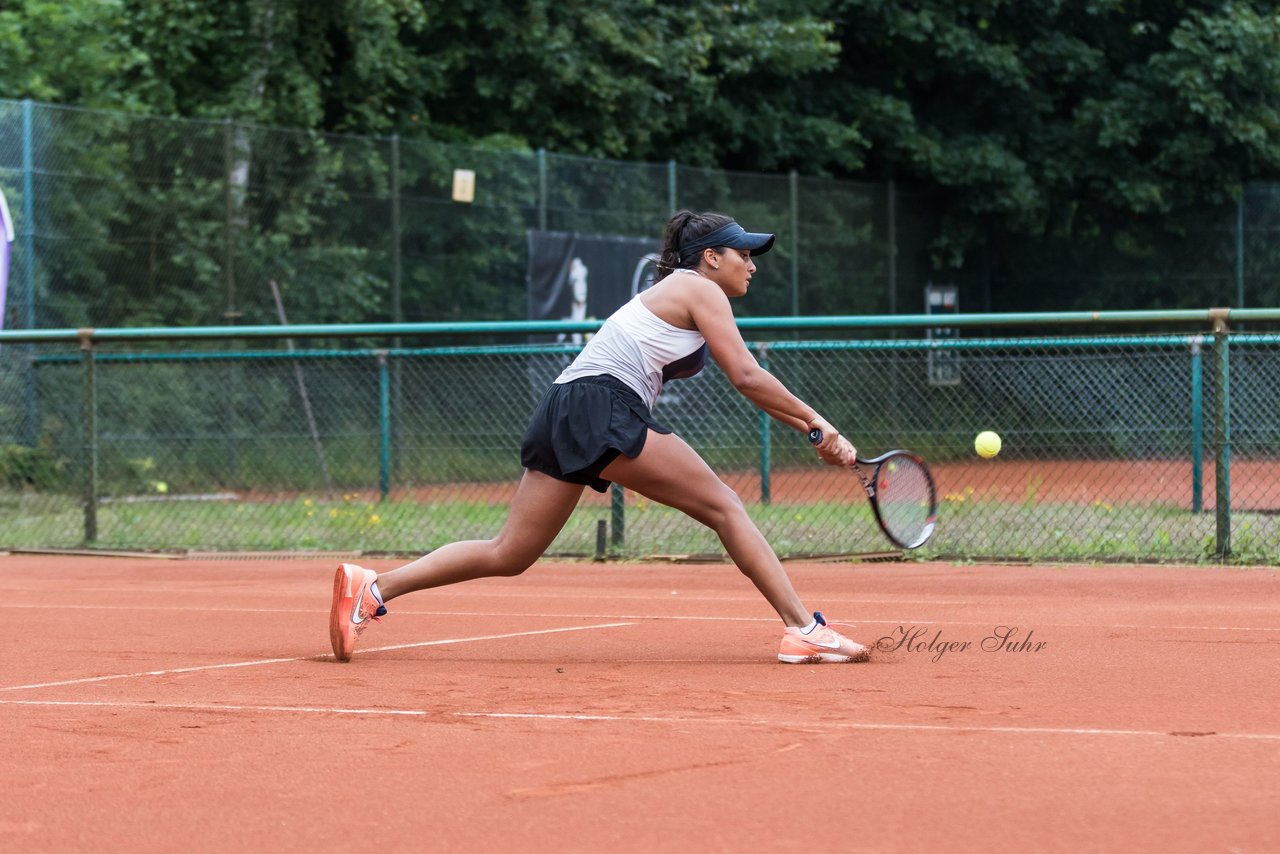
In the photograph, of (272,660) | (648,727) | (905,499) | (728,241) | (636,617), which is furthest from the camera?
(636,617)

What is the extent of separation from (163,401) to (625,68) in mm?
8690

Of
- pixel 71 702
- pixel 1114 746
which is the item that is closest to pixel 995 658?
pixel 1114 746

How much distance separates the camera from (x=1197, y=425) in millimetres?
11094

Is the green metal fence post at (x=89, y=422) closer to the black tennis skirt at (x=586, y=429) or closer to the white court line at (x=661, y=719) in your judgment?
the white court line at (x=661, y=719)

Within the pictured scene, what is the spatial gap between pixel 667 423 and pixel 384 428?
2.16 metres

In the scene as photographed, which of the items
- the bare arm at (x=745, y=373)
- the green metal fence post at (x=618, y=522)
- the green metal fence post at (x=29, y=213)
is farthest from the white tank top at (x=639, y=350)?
the green metal fence post at (x=29, y=213)

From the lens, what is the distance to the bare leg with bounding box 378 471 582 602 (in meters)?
6.47

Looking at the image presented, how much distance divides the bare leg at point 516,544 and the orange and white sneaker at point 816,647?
93 cm

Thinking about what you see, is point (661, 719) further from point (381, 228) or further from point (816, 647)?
point (381, 228)

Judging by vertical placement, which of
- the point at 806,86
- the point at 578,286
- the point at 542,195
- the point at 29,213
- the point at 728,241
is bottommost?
the point at 728,241

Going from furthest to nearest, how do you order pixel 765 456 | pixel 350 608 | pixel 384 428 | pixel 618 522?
1. pixel 384 428
2. pixel 765 456
3. pixel 618 522
4. pixel 350 608

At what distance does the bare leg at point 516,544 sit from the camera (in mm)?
6469

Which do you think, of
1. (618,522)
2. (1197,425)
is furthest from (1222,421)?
(618,522)

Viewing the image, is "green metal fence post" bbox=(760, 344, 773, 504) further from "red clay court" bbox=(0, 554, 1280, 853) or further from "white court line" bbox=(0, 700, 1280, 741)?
"white court line" bbox=(0, 700, 1280, 741)
